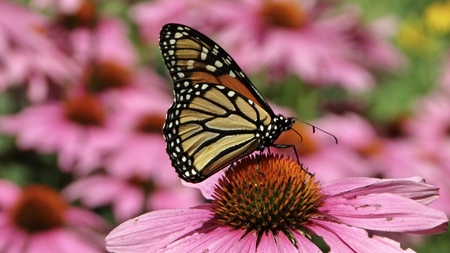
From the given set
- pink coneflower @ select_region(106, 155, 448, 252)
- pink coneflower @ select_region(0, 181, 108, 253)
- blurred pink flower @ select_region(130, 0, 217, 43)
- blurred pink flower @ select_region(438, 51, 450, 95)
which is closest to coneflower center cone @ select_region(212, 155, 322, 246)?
pink coneflower @ select_region(106, 155, 448, 252)

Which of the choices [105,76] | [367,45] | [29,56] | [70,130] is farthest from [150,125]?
[367,45]

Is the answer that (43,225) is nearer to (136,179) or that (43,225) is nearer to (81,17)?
(136,179)

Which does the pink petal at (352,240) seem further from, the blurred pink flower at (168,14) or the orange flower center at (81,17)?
the orange flower center at (81,17)

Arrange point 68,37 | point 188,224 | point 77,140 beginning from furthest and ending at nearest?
1. point 68,37
2. point 77,140
3. point 188,224

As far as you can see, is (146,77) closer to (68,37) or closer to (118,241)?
(68,37)

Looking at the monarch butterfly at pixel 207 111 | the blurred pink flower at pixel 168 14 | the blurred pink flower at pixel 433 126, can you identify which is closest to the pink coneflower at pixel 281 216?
the monarch butterfly at pixel 207 111

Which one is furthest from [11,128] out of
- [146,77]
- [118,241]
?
[118,241]

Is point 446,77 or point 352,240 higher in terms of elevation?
point 446,77
